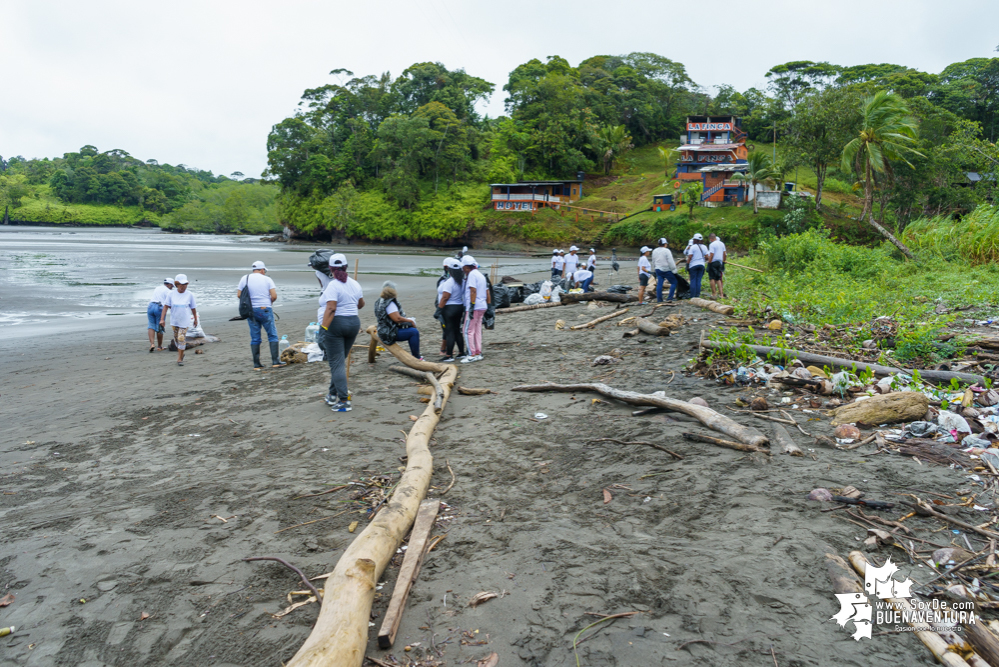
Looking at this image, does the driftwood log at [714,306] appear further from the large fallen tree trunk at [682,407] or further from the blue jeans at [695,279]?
the large fallen tree trunk at [682,407]

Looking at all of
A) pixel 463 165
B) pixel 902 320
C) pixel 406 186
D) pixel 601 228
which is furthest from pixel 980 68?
pixel 902 320

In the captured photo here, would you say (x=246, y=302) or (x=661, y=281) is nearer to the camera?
(x=246, y=302)

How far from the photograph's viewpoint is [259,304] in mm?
9281

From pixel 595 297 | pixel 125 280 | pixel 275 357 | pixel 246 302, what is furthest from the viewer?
pixel 125 280

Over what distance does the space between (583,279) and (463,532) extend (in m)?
14.3

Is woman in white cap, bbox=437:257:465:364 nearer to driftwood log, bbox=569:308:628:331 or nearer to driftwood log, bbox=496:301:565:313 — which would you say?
driftwood log, bbox=569:308:628:331

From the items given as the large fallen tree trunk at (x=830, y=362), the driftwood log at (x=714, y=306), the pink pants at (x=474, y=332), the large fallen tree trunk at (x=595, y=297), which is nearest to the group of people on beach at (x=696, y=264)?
the driftwood log at (x=714, y=306)

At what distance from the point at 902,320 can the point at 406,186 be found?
58406 mm

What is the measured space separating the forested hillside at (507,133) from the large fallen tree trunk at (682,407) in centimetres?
4327

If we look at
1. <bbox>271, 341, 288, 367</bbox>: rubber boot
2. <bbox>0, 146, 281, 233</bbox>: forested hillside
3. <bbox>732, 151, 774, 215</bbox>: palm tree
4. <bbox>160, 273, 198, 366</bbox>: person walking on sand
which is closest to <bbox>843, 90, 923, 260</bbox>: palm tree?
<bbox>732, 151, 774, 215</bbox>: palm tree

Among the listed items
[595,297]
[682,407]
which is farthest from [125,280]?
[682,407]

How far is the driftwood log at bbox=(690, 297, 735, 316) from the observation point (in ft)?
36.2

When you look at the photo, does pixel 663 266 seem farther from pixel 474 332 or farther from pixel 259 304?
pixel 259 304

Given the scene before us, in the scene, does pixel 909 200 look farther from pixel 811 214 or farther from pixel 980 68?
pixel 980 68
